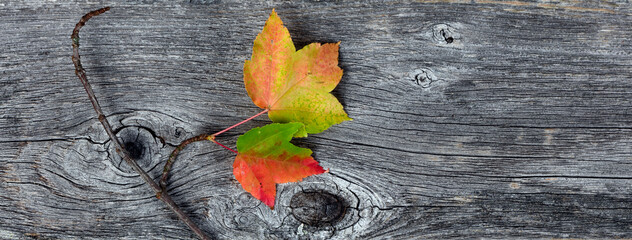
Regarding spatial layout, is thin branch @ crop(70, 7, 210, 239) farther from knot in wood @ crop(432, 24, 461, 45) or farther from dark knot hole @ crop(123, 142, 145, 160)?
knot in wood @ crop(432, 24, 461, 45)

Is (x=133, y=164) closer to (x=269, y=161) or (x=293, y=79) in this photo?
(x=269, y=161)

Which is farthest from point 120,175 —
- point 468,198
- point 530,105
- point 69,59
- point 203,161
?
point 530,105

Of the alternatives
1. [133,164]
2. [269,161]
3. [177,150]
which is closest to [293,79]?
[269,161]

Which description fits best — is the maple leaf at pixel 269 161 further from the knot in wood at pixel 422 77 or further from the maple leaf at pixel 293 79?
the knot in wood at pixel 422 77

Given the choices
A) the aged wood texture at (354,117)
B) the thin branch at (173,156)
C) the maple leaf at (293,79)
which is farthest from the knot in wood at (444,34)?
the thin branch at (173,156)

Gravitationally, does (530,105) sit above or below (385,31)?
below

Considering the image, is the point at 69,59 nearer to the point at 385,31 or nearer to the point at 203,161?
the point at 203,161

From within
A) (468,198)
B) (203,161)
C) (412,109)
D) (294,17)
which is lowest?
(468,198)
